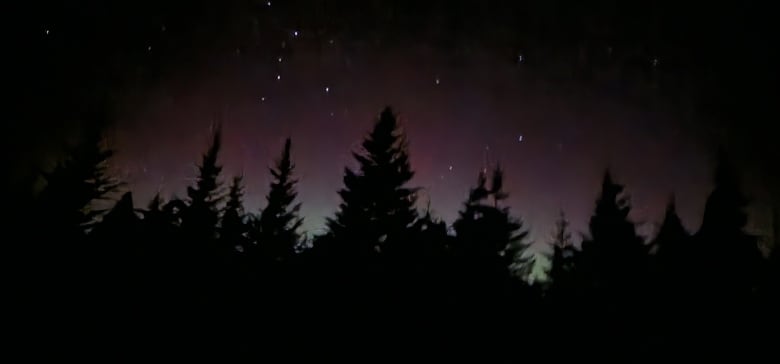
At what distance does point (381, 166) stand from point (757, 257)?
16785 millimetres

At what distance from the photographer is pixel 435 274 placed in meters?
14.7

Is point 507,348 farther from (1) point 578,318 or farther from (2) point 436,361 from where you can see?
(1) point 578,318

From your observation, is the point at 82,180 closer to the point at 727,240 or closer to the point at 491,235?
the point at 491,235

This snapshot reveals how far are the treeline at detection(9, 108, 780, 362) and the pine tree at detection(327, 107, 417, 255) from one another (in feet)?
4.50

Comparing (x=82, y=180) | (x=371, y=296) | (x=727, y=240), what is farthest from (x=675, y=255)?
(x=82, y=180)

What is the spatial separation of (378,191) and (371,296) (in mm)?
11031

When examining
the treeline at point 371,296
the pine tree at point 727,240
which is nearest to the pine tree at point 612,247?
the treeline at point 371,296


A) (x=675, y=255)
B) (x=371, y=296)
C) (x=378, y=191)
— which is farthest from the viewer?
(x=378, y=191)

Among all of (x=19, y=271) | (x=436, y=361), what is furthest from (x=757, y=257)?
(x=19, y=271)

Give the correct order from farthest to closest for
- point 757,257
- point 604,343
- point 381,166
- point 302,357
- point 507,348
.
Result: 1. point 381,166
2. point 757,257
3. point 604,343
4. point 507,348
5. point 302,357

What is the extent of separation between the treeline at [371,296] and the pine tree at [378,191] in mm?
1372

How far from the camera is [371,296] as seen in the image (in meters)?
13.5

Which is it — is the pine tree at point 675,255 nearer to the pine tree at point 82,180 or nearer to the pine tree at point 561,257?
the pine tree at point 561,257

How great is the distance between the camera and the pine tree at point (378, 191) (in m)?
23.0
